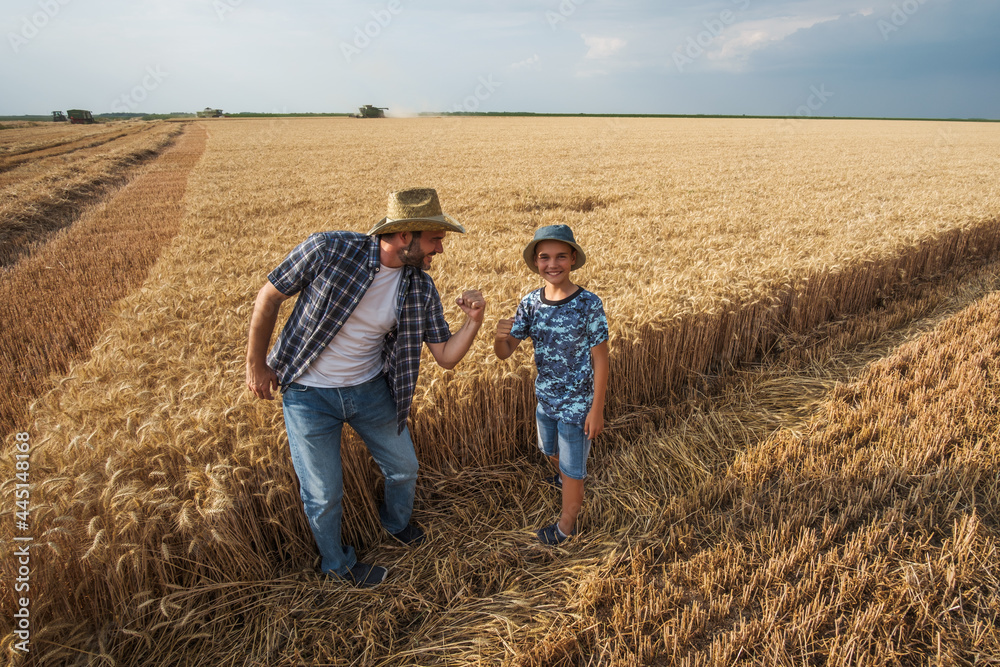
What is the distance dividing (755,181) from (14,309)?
58.9 ft

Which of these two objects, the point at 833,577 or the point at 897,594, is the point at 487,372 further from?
the point at 897,594

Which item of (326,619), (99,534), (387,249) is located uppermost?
(387,249)

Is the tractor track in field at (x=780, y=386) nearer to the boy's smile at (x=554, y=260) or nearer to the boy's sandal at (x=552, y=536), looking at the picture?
the boy's sandal at (x=552, y=536)

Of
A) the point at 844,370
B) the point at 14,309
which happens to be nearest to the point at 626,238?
the point at 844,370

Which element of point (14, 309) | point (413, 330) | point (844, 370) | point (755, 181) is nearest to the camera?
point (413, 330)

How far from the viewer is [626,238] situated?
830 cm

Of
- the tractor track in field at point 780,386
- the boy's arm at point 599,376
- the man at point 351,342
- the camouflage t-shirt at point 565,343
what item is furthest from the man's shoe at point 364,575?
the tractor track in field at point 780,386

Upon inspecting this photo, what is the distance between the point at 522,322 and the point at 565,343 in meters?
0.29

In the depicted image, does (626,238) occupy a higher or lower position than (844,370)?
higher

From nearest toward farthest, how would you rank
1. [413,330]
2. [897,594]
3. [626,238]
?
[897,594] → [413,330] → [626,238]

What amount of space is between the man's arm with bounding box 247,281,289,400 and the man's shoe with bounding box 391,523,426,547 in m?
1.17

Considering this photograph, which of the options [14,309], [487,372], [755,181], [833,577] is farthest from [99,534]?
[755,181]

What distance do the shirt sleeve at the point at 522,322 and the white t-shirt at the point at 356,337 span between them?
2.29 ft

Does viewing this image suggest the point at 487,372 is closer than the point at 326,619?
No
